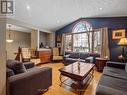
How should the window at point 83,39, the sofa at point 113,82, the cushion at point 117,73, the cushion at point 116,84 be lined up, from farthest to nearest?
the window at point 83,39, the cushion at point 117,73, the cushion at point 116,84, the sofa at point 113,82

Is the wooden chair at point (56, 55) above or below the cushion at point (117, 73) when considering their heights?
above

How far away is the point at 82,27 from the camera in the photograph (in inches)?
245

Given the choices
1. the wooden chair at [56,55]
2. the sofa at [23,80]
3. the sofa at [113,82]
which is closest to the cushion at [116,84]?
the sofa at [113,82]

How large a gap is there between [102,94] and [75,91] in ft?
4.39

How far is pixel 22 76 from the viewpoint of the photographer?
1.87 m

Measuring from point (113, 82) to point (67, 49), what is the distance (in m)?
4.93

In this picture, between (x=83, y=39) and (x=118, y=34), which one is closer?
(x=118, y=34)

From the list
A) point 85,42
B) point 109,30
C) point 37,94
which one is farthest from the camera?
point 85,42

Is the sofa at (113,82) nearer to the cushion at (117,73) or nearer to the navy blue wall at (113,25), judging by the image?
the cushion at (117,73)

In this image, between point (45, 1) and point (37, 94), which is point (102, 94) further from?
point (45, 1)

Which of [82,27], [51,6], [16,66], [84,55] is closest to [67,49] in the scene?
[84,55]

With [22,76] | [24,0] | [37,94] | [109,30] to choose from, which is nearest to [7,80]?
[22,76]

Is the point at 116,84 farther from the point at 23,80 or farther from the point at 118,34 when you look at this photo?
the point at 118,34

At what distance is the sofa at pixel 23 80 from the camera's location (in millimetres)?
1715
